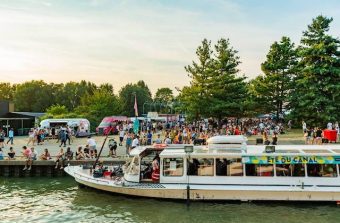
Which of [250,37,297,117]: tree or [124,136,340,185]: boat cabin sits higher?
[250,37,297,117]: tree

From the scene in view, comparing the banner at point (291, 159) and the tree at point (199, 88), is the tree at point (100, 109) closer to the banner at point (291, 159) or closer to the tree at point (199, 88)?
the tree at point (199, 88)

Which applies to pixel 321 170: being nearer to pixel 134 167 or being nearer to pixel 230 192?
pixel 230 192

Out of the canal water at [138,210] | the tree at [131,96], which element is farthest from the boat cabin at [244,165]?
the tree at [131,96]

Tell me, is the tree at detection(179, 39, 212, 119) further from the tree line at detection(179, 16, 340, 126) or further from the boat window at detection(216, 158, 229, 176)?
the boat window at detection(216, 158, 229, 176)

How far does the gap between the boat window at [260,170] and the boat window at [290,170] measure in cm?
35

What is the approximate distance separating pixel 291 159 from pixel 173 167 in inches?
230

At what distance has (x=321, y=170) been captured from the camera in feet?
66.7

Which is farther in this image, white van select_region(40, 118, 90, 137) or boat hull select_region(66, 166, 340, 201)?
white van select_region(40, 118, 90, 137)

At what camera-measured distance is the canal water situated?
1844 centimetres

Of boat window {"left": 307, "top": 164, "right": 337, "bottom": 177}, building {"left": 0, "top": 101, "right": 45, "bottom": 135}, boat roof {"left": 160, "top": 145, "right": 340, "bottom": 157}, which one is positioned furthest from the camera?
building {"left": 0, "top": 101, "right": 45, "bottom": 135}

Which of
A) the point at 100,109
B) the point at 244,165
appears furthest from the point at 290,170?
the point at 100,109

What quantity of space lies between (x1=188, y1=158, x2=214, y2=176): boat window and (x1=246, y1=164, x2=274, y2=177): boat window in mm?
1858

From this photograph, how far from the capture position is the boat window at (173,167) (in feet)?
68.9

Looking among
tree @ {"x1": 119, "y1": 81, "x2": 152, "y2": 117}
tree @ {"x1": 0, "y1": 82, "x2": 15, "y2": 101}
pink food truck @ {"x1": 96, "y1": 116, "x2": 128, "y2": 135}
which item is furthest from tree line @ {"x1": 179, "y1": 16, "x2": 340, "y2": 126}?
tree @ {"x1": 0, "y1": 82, "x2": 15, "y2": 101}
